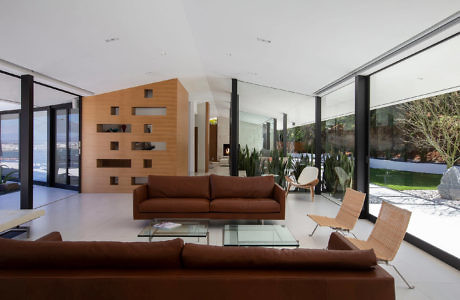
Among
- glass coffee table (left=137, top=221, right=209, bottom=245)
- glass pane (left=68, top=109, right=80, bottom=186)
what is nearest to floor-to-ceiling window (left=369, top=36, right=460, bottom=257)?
glass coffee table (left=137, top=221, right=209, bottom=245)

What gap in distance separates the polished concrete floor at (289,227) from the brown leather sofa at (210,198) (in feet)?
1.10

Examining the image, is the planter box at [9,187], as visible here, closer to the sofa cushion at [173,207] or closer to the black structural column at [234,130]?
the sofa cushion at [173,207]

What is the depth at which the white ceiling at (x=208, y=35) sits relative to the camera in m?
3.18

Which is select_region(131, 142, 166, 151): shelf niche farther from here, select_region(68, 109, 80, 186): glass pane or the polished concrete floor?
select_region(68, 109, 80, 186): glass pane

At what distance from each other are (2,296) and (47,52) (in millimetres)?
4228

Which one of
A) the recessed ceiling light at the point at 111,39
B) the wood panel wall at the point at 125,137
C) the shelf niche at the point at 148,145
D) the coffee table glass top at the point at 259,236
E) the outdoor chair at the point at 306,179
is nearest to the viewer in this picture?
the coffee table glass top at the point at 259,236

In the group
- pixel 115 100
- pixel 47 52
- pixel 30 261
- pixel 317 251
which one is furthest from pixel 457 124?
pixel 115 100

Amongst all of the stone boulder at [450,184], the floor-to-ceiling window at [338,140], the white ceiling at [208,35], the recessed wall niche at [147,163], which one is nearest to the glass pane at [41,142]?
the white ceiling at [208,35]

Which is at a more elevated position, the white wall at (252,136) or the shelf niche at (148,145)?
the white wall at (252,136)

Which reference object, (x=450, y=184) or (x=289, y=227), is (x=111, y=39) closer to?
(x=289, y=227)

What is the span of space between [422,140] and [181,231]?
10.8 ft

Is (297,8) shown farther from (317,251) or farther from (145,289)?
(145,289)

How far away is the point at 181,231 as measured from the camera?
10.9ft

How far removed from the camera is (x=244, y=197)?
4.82 m
